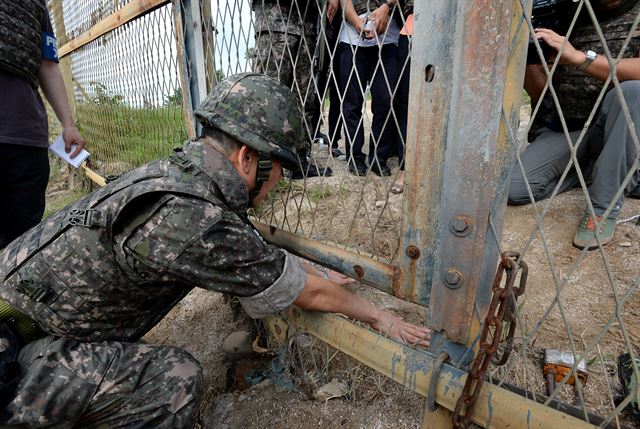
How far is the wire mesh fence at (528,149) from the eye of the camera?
155 centimetres

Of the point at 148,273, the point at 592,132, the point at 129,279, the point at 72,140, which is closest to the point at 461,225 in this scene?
the point at 148,273

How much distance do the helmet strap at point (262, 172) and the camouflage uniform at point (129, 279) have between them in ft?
0.26

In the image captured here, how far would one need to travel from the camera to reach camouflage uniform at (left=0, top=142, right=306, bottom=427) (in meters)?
1.27

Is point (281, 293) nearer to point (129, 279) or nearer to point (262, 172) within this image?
point (262, 172)

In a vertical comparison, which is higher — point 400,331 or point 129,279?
point 129,279

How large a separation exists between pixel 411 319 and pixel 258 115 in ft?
4.22

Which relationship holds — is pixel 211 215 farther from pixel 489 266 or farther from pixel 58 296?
pixel 489 266

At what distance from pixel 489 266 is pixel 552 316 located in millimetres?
1122

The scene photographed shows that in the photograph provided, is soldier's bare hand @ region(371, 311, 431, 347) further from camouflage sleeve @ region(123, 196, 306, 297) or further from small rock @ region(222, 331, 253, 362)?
small rock @ region(222, 331, 253, 362)

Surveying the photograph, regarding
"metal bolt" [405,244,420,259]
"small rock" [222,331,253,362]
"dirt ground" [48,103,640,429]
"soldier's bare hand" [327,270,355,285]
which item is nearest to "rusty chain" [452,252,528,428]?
"metal bolt" [405,244,420,259]

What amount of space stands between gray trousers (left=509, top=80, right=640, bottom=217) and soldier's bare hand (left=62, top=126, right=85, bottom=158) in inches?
115

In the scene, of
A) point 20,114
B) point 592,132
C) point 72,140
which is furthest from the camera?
point 72,140

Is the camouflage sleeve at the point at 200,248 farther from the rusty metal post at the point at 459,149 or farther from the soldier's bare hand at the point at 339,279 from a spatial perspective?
the soldier's bare hand at the point at 339,279

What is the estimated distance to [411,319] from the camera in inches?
80.5
